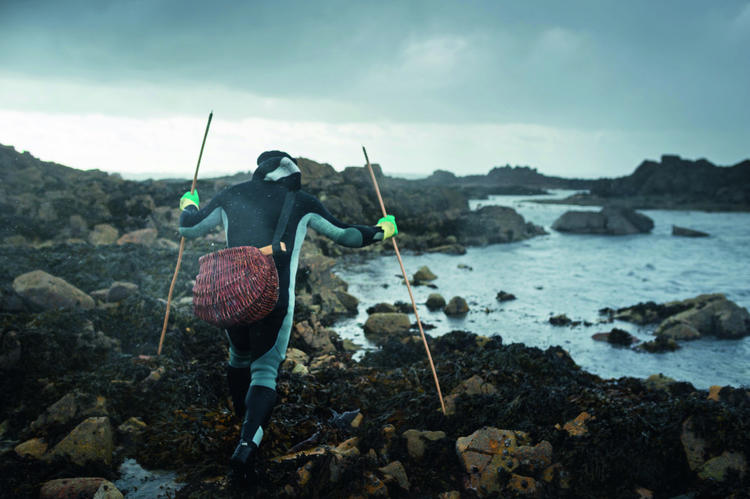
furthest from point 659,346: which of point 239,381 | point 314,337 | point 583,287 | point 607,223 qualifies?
point 607,223

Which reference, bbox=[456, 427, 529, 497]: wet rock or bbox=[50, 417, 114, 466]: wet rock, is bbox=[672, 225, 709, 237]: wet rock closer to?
bbox=[456, 427, 529, 497]: wet rock

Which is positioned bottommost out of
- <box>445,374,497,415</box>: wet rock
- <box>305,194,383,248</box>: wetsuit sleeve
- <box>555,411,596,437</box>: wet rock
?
<box>445,374,497,415</box>: wet rock

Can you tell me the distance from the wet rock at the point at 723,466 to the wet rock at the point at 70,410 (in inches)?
207

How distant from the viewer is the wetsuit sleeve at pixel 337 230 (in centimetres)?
399

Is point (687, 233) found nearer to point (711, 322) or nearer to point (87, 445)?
point (711, 322)

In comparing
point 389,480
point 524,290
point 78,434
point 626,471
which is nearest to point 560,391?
point 626,471

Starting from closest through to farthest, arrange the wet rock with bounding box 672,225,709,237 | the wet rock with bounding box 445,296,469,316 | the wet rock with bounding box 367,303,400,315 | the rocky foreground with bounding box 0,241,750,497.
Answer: the rocky foreground with bounding box 0,241,750,497 → the wet rock with bounding box 367,303,400,315 → the wet rock with bounding box 445,296,469,316 → the wet rock with bounding box 672,225,709,237

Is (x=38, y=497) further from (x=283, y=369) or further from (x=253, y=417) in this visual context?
(x=283, y=369)

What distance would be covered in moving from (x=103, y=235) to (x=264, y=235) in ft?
50.3

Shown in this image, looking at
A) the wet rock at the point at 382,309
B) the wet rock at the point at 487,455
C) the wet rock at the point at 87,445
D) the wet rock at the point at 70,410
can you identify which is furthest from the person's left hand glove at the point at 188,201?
the wet rock at the point at 382,309

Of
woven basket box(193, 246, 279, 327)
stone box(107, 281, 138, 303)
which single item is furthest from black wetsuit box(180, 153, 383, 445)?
stone box(107, 281, 138, 303)

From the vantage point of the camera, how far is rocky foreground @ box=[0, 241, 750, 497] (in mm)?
3684

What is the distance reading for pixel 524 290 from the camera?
53.5 ft

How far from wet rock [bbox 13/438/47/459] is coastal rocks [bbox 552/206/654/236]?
37515 millimetres
